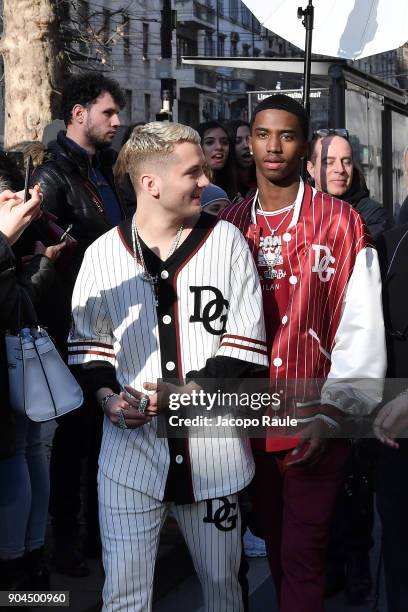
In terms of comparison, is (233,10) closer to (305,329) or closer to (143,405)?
(305,329)

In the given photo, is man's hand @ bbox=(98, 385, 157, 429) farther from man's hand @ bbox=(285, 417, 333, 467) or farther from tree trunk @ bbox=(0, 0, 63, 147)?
tree trunk @ bbox=(0, 0, 63, 147)

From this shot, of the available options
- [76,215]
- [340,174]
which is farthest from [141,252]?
[340,174]

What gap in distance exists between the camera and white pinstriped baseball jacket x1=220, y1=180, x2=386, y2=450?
3.95 m

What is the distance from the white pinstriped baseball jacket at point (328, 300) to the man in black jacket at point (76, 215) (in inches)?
58.9

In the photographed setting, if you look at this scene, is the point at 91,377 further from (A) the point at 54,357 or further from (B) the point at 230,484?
(B) the point at 230,484

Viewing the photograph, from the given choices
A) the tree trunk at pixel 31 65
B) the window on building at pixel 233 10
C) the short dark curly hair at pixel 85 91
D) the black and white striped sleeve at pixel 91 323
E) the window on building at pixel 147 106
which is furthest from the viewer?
the window on building at pixel 233 10

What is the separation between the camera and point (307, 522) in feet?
13.2

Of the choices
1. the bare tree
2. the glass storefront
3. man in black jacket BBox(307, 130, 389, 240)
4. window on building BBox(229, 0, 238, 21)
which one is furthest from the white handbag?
window on building BBox(229, 0, 238, 21)

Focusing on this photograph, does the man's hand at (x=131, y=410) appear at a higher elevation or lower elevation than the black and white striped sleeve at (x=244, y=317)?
lower

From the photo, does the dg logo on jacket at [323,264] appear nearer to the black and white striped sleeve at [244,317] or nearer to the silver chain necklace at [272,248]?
the silver chain necklace at [272,248]

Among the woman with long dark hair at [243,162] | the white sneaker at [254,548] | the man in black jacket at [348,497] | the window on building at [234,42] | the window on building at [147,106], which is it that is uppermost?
the window on building at [234,42]

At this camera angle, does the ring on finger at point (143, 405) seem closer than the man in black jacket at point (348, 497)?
Yes

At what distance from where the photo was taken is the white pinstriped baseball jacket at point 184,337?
3805 millimetres

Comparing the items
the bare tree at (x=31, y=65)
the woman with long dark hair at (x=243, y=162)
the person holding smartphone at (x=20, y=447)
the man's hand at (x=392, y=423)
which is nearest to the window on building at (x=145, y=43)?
the bare tree at (x=31, y=65)
